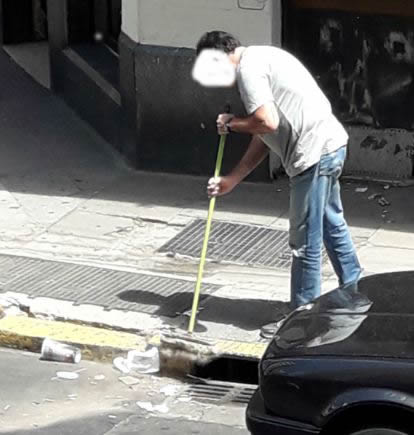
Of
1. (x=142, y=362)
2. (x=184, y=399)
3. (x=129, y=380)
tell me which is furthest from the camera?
(x=142, y=362)

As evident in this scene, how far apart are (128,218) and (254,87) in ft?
9.31

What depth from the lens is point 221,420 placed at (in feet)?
22.9

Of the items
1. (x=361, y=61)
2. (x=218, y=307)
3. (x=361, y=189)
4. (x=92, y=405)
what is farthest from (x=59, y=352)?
(x=361, y=61)

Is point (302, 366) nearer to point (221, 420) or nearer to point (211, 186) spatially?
point (221, 420)

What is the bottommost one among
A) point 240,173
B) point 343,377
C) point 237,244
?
point 237,244

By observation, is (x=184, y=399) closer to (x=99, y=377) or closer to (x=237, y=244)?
(x=99, y=377)

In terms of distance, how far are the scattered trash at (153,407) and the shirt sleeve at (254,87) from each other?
1623mm

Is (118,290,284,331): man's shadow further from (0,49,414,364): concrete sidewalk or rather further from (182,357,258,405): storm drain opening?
(182,357,258,405): storm drain opening

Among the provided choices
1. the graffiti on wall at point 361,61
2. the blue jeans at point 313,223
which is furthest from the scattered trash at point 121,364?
the graffiti on wall at point 361,61

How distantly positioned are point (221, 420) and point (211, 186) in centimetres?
140

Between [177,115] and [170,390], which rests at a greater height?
[177,115]

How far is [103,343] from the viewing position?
306 inches

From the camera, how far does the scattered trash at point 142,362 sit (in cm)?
763

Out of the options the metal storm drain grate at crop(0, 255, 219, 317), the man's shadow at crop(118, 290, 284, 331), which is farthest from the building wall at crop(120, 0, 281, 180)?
the man's shadow at crop(118, 290, 284, 331)
